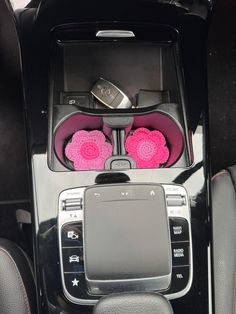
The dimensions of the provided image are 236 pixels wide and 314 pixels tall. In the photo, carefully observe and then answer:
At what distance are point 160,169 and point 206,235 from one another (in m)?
0.15

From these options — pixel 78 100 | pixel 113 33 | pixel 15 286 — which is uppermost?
pixel 113 33

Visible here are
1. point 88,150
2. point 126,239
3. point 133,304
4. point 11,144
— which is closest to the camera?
point 133,304

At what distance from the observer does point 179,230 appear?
0.94 metres

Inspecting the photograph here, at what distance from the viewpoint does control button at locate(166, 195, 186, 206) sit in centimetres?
94

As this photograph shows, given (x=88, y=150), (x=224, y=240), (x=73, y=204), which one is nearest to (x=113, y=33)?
(x=88, y=150)

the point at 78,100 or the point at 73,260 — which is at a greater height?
the point at 78,100

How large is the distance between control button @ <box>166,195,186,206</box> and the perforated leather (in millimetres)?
195

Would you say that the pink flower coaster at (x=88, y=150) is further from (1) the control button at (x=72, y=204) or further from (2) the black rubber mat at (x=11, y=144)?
(2) the black rubber mat at (x=11, y=144)

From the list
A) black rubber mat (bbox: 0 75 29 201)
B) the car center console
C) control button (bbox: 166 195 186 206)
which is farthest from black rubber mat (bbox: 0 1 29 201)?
control button (bbox: 166 195 186 206)

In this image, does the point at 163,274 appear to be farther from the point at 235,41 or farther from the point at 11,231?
the point at 235,41

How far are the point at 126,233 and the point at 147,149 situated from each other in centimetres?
19

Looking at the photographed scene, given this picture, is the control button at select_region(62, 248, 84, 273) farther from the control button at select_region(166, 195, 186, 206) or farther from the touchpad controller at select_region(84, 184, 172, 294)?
the control button at select_region(166, 195, 186, 206)

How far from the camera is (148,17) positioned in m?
1.05

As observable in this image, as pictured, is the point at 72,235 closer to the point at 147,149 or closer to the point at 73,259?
the point at 73,259
